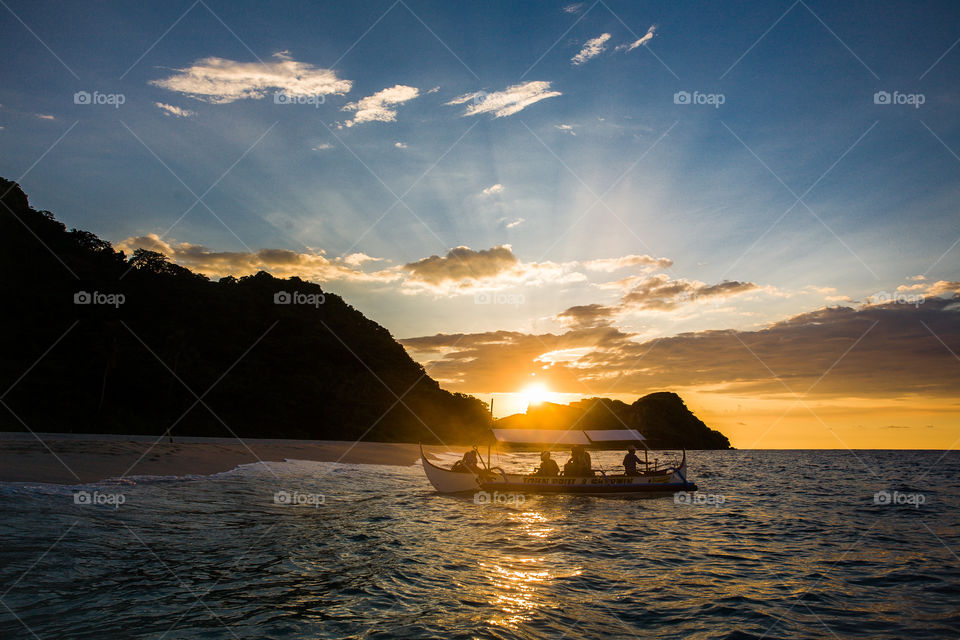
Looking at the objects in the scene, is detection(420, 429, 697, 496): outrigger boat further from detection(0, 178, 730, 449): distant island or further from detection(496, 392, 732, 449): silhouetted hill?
detection(496, 392, 732, 449): silhouetted hill

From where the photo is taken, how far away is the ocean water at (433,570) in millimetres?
9570

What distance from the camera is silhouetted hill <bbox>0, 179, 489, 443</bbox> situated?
5494cm

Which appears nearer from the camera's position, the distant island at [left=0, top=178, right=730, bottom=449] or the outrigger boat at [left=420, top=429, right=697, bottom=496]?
the outrigger boat at [left=420, top=429, right=697, bottom=496]

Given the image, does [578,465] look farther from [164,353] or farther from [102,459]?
[164,353]

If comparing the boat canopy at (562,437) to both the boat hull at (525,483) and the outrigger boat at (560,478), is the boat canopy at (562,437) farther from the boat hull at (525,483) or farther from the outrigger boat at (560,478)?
the boat hull at (525,483)

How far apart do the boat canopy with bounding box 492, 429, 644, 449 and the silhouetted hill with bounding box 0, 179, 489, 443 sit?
42.2 meters

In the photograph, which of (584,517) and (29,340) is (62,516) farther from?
(29,340)

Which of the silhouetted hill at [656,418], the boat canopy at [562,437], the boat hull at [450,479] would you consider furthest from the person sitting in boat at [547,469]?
the silhouetted hill at [656,418]

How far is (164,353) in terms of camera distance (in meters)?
68.1

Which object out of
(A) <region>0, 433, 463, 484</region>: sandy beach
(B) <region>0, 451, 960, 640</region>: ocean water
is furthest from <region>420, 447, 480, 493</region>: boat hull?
(A) <region>0, 433, 463, 484</region>: sandy beach

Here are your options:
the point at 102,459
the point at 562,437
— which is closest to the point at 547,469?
the point at 562,437

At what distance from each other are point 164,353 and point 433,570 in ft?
224

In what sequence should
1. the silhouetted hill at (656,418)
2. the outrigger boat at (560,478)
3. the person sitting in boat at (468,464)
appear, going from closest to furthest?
the outrigger boat at (560,478) < the person sitting in boat at (468,464) < the silhouetted hill at (656,418)

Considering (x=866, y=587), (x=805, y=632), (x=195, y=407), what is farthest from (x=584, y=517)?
(x=195, y=407)
